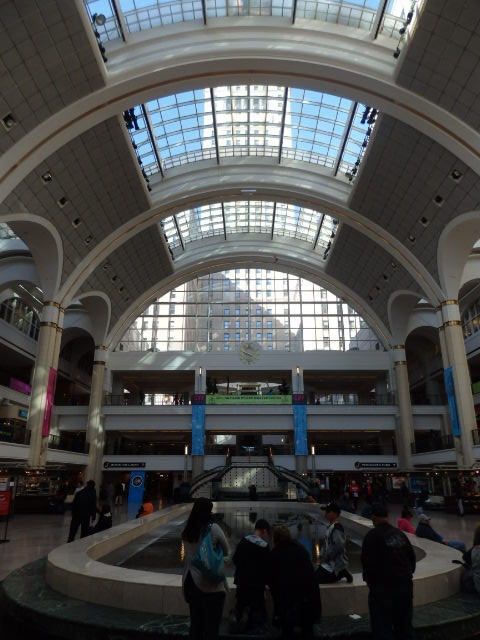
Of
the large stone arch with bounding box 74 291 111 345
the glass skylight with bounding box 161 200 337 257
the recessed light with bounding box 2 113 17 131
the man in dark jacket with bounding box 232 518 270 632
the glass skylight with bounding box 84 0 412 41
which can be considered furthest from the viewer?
the glass skylight with bounding box 161 200 337 257

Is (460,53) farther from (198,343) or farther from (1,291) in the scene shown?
(198,343)

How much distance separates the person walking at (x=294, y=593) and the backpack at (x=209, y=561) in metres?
0.76

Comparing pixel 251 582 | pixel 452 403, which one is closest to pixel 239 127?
pixel 452 403

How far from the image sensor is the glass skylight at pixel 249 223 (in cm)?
3309

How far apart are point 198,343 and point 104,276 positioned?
1193 cm

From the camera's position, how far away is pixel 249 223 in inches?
1436

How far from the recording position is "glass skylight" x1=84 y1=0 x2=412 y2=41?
55.6ft

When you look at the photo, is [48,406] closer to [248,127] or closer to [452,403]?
[248,127]

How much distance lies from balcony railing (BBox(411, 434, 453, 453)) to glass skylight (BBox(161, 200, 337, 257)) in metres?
14.8

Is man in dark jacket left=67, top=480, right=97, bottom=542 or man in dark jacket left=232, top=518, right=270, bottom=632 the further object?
man in dark jacket left=67, top=480, right=97, bottom=542

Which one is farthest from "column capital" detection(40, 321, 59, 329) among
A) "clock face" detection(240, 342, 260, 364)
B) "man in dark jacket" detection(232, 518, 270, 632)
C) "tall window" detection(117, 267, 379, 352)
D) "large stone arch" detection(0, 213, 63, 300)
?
"man in dark jacket" detection(232, 518, 270, 632)

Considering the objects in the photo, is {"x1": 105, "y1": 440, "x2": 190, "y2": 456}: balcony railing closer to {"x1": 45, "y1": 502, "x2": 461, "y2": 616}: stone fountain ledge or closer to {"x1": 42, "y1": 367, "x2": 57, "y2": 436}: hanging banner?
{"x1": 42, "y1": 367, "x2": 57, "y2": 436}: hanging banner

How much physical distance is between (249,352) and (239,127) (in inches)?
641

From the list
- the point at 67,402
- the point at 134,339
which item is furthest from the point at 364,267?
the point at 67,402
